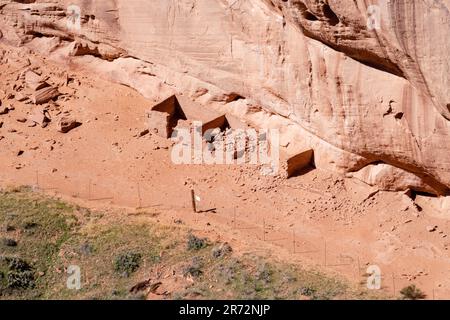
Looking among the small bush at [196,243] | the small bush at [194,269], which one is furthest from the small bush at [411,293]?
the small bush at [196,243]

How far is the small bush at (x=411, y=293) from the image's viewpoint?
1908cm

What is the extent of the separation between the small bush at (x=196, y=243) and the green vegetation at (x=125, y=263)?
0.07ft

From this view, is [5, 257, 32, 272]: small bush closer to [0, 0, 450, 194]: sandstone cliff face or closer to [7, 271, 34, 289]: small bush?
[7, 271, 34, 289]: small bush

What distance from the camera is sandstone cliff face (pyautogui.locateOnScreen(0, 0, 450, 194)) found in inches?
763

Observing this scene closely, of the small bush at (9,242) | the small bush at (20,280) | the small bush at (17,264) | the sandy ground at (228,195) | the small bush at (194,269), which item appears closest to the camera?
the small bush at (194,269)

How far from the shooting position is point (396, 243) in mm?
21047

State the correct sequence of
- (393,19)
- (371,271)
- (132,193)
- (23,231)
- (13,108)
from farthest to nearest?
(13,108), (132,193), (23,231), (371,271), (393,19)

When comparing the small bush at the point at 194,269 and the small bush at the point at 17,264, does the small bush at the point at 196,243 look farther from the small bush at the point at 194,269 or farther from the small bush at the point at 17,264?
the small bush at the point at 17,264

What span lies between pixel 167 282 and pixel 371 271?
450 cm

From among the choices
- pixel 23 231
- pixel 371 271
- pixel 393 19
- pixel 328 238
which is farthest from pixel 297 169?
pixel 23 231

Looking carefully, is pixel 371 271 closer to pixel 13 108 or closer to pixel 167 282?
pixel 167 282

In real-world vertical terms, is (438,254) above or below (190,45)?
below

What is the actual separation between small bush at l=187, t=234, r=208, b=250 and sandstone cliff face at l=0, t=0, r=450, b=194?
4005 mm

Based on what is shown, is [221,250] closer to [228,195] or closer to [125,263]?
[125,263]
